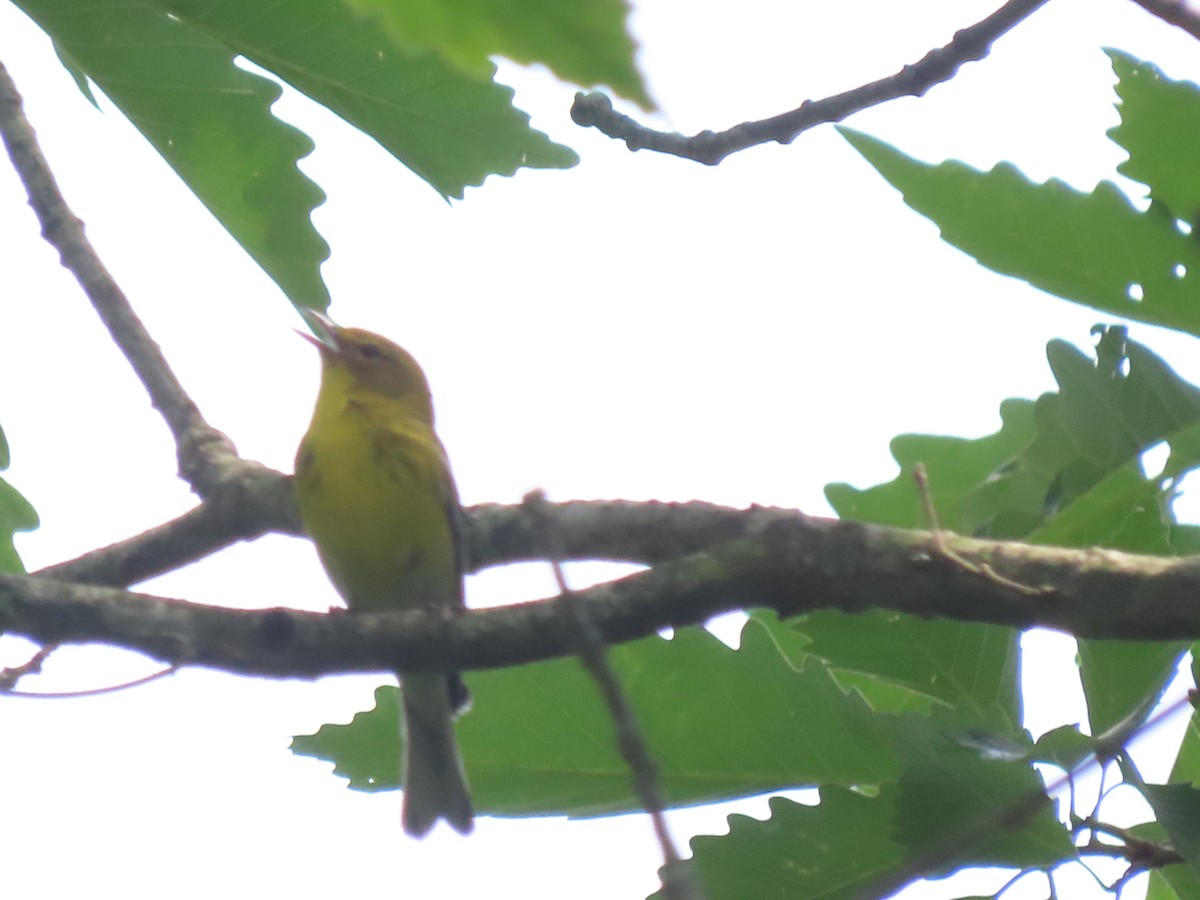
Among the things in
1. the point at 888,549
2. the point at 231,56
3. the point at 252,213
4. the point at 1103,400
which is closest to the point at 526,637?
the point at 888,549

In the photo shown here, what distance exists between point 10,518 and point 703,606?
2.19m

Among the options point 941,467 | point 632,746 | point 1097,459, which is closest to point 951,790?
point 1097,459

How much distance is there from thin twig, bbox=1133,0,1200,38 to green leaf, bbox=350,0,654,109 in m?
0.49

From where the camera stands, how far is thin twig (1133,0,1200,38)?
1.12 meters

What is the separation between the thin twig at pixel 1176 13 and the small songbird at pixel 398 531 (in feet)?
13.2

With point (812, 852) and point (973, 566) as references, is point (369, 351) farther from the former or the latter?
point (973, 566)

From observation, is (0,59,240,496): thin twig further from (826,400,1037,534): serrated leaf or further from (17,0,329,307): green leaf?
(826,400,1037,534): serrated leaf

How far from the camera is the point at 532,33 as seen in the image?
901mm

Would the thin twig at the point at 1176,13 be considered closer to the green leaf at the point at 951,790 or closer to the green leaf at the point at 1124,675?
the green leaf at the point at 951,790

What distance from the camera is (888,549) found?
8.89ft

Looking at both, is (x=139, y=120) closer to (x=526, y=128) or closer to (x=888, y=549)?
(x=526, y=128)

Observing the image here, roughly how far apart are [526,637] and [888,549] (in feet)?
2.47

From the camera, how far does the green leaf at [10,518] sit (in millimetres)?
3920

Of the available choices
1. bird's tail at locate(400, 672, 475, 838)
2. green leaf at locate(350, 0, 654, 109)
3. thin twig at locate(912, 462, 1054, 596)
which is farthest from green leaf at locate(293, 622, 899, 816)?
green leaf at locate(350, 0, 654, 109)
